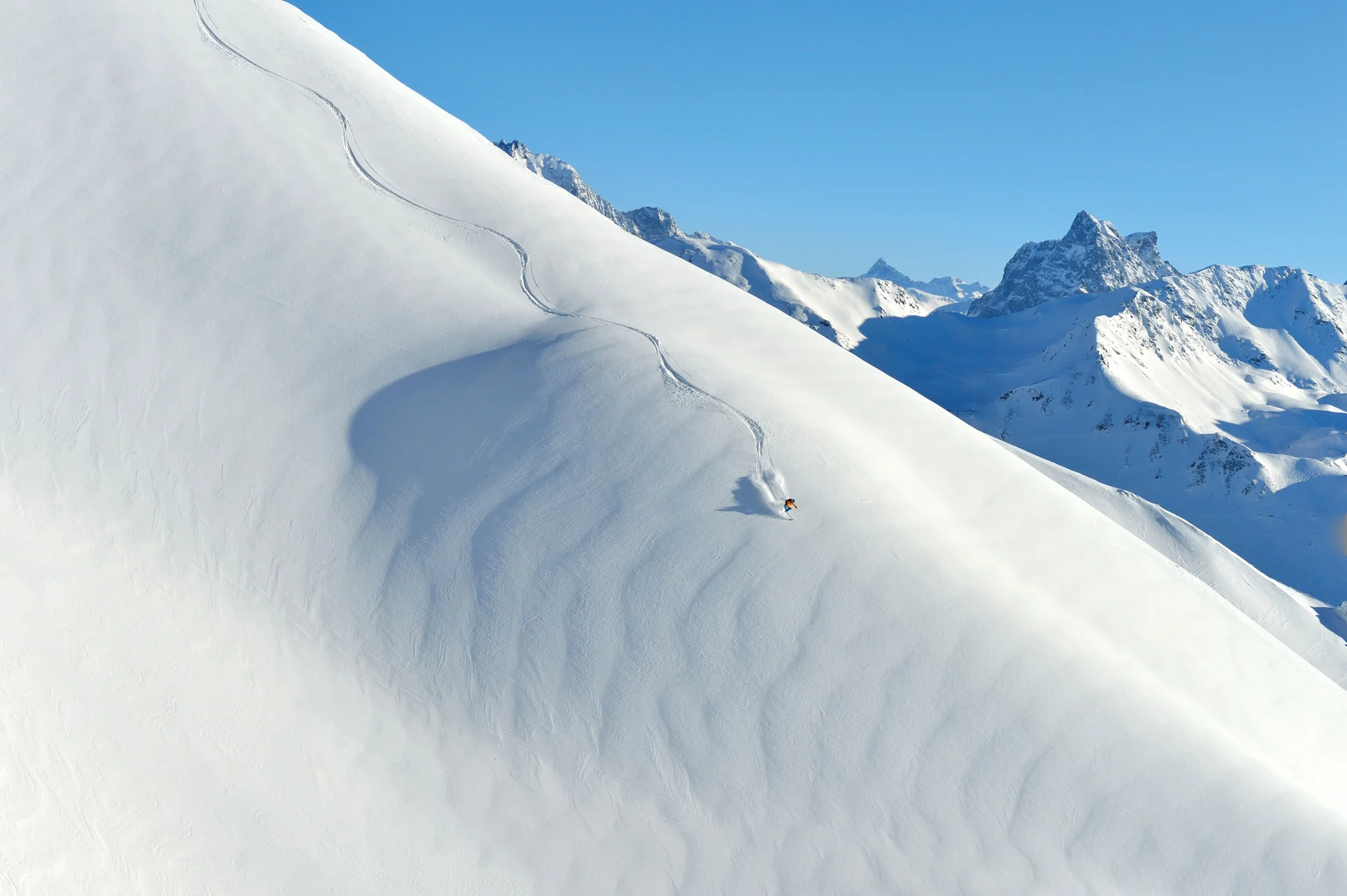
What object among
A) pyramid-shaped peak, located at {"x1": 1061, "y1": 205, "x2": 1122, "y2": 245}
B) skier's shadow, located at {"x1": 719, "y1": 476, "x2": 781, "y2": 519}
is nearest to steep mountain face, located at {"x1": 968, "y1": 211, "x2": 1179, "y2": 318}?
pyramid-shaped peak, located at {"x1": 1061, "y1": 205, "x2": 1122, "y2": 245}

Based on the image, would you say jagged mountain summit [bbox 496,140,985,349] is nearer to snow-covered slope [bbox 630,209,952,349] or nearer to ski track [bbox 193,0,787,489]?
snow-covered slope [bbox 630,209,952,349]

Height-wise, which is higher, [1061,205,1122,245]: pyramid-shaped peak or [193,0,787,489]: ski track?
Answer: [1061,205,1122,245]: pyramid-shaped peak

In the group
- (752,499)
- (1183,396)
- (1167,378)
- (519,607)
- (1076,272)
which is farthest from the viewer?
(1076,272)

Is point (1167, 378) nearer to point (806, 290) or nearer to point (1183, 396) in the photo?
point (1183, 396)

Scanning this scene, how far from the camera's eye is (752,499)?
16.1 meters

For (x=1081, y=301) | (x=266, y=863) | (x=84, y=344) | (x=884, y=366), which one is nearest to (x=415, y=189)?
(x=84, y=344)

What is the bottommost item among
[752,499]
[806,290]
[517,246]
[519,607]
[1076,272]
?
[519,607]

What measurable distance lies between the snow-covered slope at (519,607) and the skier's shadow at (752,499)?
0.08 meters

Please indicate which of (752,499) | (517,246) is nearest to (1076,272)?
(517,246)

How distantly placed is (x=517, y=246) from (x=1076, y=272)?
657 ft

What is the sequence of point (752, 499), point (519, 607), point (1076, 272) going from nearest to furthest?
point (519, 607), point (752, 499), point (1076, 272)

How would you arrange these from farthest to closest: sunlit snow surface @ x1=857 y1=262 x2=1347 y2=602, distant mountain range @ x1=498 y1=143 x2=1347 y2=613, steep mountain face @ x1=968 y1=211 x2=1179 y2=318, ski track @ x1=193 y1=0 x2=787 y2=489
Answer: steep mountain face @ x1=968 y1=211 x2=1179 y2=318 → distant mountain range @ x1=498 y1=143 x2=1347 y2=613 → sunlit snow surface @ x1=857 y1=262 x2=1347 y2=602 → ski track @ x1=193 y1=0 x2=787 y2=489

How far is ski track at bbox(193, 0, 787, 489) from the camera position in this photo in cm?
1742

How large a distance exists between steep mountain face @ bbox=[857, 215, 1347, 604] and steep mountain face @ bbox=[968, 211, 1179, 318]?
2087 cm
